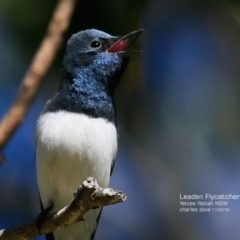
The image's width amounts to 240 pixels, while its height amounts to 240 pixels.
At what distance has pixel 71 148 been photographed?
1214 millimetres

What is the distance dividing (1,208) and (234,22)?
763 mm

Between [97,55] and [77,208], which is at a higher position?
[97,55]

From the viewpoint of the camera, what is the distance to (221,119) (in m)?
1.50

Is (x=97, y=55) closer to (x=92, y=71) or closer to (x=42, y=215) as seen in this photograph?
(x=92, y=71)

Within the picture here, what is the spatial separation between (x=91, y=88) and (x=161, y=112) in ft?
0.90

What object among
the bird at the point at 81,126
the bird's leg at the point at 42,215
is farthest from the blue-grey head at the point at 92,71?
the bird's leg at the point at 42,215

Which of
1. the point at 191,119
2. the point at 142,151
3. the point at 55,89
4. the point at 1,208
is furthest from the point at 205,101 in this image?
the point at 1,208

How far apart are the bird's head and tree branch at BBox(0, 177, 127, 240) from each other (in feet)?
1.18

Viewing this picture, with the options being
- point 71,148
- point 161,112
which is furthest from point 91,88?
point 161,112

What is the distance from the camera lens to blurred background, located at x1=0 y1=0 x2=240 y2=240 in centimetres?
145

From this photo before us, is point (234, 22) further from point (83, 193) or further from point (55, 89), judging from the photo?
point (83, 193)

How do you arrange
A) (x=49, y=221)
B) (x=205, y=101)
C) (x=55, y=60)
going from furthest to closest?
(x=205, y=101)
(x=55, y=60)
(x=49, y=221)

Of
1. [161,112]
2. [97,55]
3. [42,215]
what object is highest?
[97,55]

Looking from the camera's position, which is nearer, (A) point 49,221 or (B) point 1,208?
(A) point 49,221
